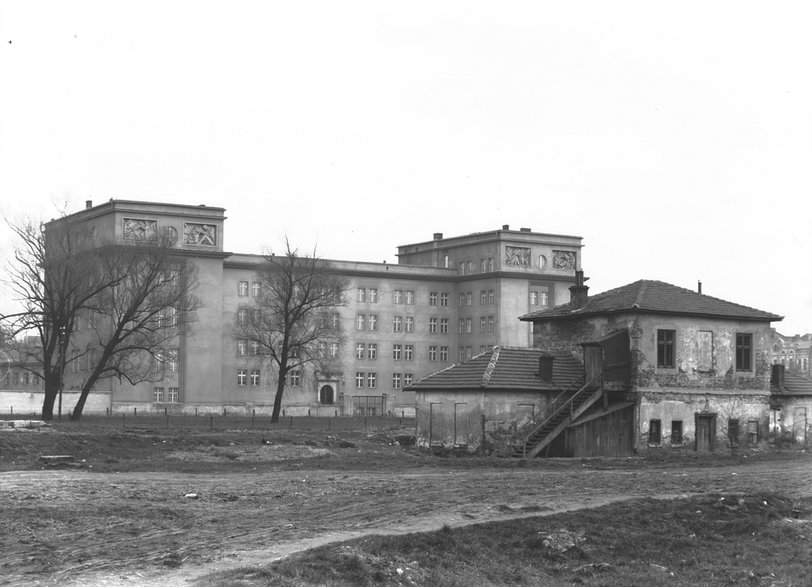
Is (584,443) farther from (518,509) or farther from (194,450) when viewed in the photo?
(518,509)

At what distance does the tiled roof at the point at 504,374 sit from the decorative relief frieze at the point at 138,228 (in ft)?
150

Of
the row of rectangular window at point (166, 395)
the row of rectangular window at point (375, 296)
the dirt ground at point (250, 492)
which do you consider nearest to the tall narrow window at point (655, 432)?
the dirt ground at point (250, 492)

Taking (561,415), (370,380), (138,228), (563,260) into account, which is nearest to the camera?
(561,415)

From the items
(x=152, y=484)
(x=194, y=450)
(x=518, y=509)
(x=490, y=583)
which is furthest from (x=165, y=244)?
(x=490, y=583)

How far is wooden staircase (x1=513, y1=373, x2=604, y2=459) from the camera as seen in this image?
143 feet

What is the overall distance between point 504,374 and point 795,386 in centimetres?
1356

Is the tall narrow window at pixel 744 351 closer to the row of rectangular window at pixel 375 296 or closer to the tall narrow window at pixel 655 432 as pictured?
the tall narrow window at pixel 655 432

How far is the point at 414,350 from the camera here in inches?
4267

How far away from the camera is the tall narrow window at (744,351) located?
4899cm

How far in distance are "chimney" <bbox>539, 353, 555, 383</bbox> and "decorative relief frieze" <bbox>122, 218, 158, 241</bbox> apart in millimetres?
47344

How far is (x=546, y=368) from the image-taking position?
153 feet

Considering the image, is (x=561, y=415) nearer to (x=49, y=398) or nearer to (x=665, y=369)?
(x=665, y=369)

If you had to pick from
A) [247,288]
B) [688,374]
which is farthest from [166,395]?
[688,374]

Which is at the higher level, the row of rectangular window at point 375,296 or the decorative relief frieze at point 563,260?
the decorative relief frieze at point 563,260
